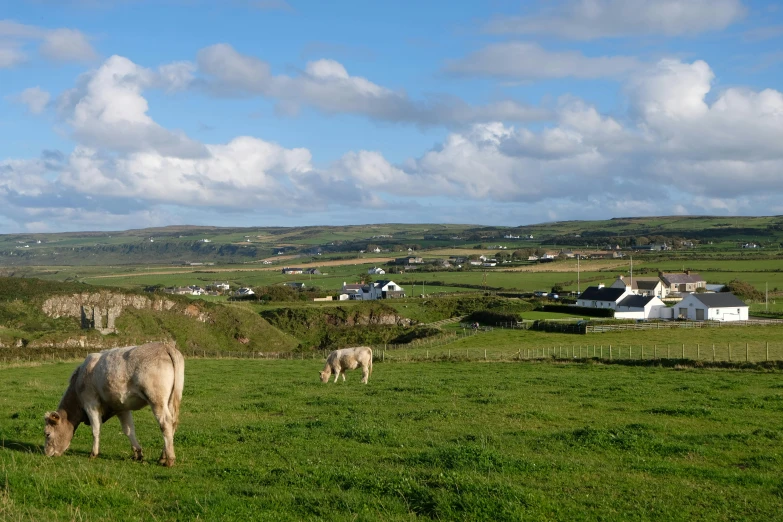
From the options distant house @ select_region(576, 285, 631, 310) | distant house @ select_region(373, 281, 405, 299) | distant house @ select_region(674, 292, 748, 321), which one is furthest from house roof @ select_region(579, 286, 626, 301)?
distant house @ select_region(373, 281, 405, 299)

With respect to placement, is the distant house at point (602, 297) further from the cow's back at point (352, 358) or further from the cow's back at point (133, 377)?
the cow's back at point (133, 377)

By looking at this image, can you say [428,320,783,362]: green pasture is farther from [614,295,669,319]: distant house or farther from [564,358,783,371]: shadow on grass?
[614,295,669,319]: distant house

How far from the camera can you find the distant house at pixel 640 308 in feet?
305

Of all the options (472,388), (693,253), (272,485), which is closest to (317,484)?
(272,485)

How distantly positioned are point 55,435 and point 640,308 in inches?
3528

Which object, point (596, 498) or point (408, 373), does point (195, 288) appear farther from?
point (596, 498)

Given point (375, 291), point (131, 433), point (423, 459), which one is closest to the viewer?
point (423, 459)

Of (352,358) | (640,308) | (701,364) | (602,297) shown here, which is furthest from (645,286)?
(352,358)

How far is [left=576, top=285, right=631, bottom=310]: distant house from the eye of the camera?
9726 centimetres

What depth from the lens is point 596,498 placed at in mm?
11172

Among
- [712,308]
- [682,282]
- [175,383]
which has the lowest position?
[712,308]

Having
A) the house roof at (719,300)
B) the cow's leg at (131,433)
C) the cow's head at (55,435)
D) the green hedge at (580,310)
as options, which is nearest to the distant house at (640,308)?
→ the green hedge at (580,310)

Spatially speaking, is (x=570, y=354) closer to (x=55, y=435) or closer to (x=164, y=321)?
(x=55, y=435)

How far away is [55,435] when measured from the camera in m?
14.2
